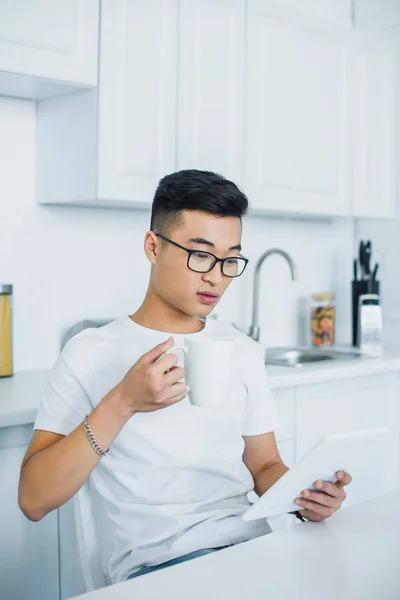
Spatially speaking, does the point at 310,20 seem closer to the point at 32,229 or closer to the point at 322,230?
the point at 322,230

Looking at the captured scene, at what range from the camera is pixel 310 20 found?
2.52m

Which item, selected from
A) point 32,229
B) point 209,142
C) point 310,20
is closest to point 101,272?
point 32,229

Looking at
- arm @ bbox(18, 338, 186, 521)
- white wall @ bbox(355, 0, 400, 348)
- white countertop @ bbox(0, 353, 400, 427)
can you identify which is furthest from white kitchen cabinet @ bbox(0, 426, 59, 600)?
white wall @ bbox(355, 0, 400, 348)

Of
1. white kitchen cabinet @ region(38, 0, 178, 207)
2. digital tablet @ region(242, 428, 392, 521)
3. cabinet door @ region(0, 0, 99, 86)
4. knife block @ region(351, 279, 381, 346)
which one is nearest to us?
digital tablet @ region(242, 428, 392, 521)

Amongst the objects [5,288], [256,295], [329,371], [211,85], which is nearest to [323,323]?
[256,295]

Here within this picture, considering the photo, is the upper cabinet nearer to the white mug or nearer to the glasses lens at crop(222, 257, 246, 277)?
the glasses lens at crop(222, 257, 246, 277)

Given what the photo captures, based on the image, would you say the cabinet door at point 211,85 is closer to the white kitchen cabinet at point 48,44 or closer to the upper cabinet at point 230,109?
the upper cabinet at point 230,109

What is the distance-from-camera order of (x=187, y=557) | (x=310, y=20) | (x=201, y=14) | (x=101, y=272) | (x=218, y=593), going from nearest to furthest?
1. (x=218, y=593)
2. (x=187, y=557)
3. (x=201, y=14)
4. (x=101, y=272)
5. (x=310, y=20)

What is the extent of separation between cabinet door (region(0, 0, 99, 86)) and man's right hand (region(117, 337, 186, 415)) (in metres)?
1.08

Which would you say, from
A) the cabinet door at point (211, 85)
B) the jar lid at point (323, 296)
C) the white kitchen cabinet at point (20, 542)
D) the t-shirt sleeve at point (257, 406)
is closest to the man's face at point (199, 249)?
the t-shirt sleeve at point (257, 406)

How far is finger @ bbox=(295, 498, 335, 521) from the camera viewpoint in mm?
1054

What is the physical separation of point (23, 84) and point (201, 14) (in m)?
0.61

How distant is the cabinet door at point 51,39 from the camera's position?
1.79 meters

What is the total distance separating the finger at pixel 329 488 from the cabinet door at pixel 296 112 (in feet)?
4.67
